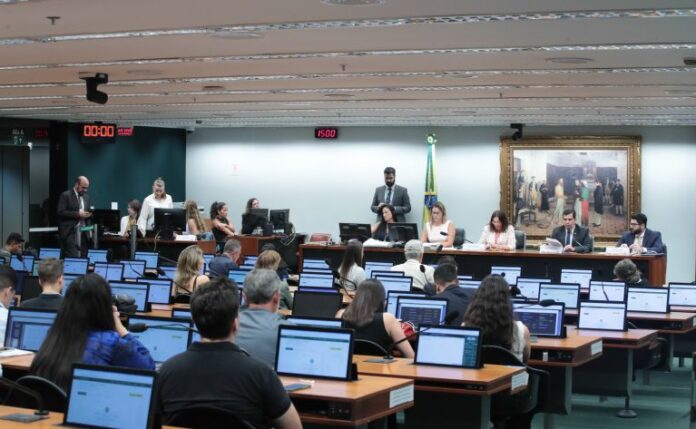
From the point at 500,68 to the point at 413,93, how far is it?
10.6 feet

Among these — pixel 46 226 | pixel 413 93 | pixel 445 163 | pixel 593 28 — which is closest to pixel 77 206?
pixel 46 226

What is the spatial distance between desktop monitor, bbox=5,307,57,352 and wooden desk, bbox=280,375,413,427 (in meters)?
2.13

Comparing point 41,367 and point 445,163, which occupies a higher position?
point 445,163

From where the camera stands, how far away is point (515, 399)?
6969 millimetres

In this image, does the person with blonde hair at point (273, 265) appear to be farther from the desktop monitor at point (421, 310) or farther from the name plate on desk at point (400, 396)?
the name plate on desk at point (400, 396)

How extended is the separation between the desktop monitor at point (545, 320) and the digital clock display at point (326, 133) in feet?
50.2

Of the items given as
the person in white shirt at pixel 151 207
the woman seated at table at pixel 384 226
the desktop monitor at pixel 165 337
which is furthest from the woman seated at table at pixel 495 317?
the person in white shirt at pixel 151 207

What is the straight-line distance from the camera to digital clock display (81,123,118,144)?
21875mm

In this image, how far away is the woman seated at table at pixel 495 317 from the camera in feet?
22.8

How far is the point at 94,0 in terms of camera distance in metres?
8.62

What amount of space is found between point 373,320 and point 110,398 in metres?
3.02

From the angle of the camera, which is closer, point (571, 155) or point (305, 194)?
point (571, 155)

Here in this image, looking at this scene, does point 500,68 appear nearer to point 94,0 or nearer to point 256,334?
point 94,0

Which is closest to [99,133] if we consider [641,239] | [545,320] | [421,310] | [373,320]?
[641,239]
